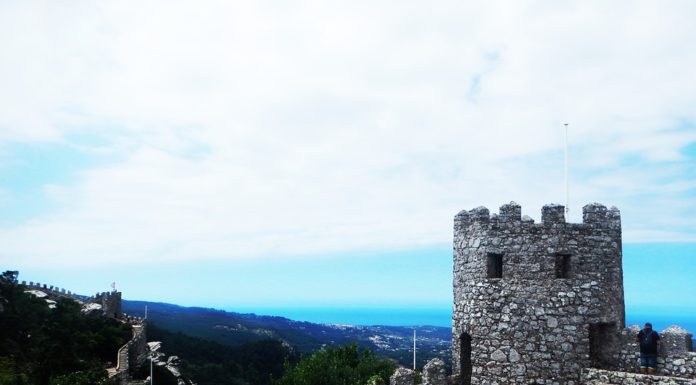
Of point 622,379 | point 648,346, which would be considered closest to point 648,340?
point 648,346

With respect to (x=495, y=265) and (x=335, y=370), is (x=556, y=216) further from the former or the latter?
(x=335, y=370)

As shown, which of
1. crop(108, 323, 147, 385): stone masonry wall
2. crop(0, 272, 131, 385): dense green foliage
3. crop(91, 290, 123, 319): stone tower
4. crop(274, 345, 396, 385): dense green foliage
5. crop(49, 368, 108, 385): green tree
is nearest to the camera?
crop(274, 345, 396, 385): dense green foliage

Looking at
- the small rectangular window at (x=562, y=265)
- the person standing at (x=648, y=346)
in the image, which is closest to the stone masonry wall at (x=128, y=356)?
the small rectangular window at (x=562, y=265)

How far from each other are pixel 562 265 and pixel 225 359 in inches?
2349

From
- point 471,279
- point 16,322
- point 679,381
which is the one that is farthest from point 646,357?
point 16,322

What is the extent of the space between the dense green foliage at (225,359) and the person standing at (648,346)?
47078 millimetres

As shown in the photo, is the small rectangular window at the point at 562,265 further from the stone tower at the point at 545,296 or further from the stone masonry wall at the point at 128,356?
the stone masonry wall at the point at 128,356

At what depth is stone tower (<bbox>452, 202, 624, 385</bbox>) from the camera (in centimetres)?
1333

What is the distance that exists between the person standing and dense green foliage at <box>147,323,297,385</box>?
4708 centimetres

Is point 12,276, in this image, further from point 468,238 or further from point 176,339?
point 468,238

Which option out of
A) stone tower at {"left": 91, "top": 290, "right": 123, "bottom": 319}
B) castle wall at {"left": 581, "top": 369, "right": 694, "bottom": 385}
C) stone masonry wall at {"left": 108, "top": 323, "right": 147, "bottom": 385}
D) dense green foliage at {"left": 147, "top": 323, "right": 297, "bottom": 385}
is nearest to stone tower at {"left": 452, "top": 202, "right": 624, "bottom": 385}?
castle wall at {"left": 581, "top": 369, "right": 694, "bottom": 385}

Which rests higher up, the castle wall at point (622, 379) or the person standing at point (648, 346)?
the person standing at point (648, 346)

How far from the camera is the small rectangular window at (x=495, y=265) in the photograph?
14148 millimetres

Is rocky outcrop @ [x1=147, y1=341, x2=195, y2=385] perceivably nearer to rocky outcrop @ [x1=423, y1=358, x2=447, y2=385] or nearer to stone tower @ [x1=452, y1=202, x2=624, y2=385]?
rocky outcrop @ [x1=423, y1=358, x2=447, y2=385]
